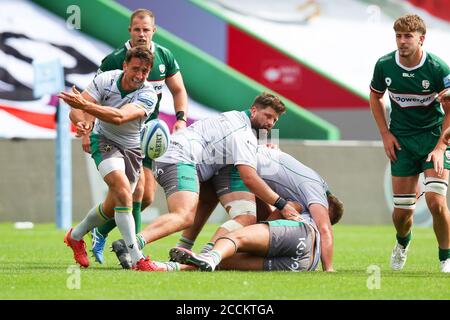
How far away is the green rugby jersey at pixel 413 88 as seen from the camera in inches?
Result: 358

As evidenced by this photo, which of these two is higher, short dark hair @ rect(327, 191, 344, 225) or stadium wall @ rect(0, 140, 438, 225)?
stadium wall @ rect(0, 140, 438, 225)

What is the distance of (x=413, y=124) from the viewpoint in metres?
9.39

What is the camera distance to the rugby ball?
28.4 feet

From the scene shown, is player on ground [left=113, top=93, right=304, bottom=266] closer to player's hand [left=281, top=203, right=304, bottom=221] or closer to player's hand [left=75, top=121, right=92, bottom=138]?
player's hand [left=281, top=203, right=304, bottom=221]

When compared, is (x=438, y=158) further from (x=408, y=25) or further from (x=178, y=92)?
(x=178, y=92)

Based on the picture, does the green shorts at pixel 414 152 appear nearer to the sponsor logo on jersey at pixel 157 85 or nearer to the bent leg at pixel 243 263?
the bent leg at pixel 243 263

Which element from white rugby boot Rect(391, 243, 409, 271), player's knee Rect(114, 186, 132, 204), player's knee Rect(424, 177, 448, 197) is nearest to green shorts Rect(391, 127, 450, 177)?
player's knee Rect(424, 177, 448, 197)

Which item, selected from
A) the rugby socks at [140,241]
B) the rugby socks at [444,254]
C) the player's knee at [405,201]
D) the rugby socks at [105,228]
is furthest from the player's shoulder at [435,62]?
the rugby socks at [105,228]

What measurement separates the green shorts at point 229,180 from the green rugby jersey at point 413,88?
143cm

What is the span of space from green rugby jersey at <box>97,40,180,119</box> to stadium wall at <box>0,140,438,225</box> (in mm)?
7483

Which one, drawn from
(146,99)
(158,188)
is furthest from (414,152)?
(158,188)

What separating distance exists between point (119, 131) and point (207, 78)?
13.1 meters
